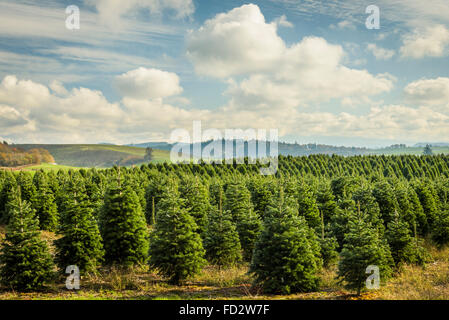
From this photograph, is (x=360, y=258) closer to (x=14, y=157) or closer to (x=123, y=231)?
(x=123, y=231)

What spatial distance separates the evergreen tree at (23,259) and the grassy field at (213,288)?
0.49 m

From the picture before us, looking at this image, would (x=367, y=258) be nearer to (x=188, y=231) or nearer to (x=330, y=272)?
(x=330, y=272)

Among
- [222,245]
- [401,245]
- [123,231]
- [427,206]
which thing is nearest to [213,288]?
[222,245]

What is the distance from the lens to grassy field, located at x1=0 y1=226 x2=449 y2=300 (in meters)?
12.9

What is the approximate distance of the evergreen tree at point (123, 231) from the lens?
54.6 ft

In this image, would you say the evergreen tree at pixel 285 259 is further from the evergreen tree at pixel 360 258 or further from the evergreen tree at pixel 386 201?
the evergreen tree at pixel 386 201

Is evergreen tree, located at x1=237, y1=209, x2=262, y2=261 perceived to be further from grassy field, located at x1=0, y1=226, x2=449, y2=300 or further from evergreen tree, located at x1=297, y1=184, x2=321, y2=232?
evergreen tree, located at x1=297, y1=184, x2=321, y2=232

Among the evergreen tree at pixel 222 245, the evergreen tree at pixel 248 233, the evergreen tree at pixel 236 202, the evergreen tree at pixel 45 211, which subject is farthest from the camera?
the evergreen tree at pixel 45 211

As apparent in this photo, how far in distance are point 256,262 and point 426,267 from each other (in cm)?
1316

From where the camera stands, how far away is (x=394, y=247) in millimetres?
18438

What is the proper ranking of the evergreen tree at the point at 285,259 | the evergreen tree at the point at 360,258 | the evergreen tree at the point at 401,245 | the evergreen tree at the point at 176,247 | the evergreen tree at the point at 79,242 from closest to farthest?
the evergreen tree at the point at 360,258 → the evergreen tree at the point at 285,259 → the evergreen tree at the point at 176,247 → the evergreen tree at the point at 79,242 → the evergreen tree at the point at 401,245

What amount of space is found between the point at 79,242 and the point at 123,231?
228cm

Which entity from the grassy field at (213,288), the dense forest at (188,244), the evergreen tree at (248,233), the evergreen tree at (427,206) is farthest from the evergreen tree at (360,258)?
the evergreen tree at (427,206)

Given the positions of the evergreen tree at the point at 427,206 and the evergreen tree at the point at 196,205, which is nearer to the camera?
the evergreen tree at the point at 196,205
